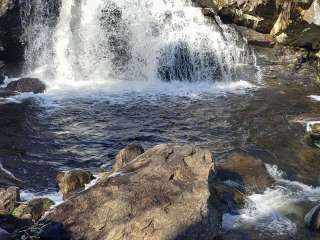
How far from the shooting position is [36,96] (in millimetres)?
19109

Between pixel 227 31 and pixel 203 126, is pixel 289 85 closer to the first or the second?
pixel 227 31

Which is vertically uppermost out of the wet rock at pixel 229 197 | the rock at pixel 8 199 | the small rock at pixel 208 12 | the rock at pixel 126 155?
the small rock at pixel 208 12

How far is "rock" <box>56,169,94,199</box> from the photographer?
458 inches

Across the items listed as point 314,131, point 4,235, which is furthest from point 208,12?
point 4,235

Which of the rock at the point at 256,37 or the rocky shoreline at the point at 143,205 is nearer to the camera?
the rocky shoreline at the point at 143,205

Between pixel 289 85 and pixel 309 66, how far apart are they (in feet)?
4.95

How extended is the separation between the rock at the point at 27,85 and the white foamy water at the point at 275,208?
1036cm

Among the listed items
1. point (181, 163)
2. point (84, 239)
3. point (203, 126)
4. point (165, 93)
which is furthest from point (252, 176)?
point (165, 93)

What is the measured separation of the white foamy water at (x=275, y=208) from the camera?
10680mm

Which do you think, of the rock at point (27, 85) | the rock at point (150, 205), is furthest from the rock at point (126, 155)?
the rock at point (27, 85)

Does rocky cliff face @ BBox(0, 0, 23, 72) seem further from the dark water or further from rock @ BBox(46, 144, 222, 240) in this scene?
rock @ BBox(46, 144, 222, 240)

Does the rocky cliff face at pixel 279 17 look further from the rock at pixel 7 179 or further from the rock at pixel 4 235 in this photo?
the rock at pixel 4 235

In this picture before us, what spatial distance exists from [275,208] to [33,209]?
5.25 meters

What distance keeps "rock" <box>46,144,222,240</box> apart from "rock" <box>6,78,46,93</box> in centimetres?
997
